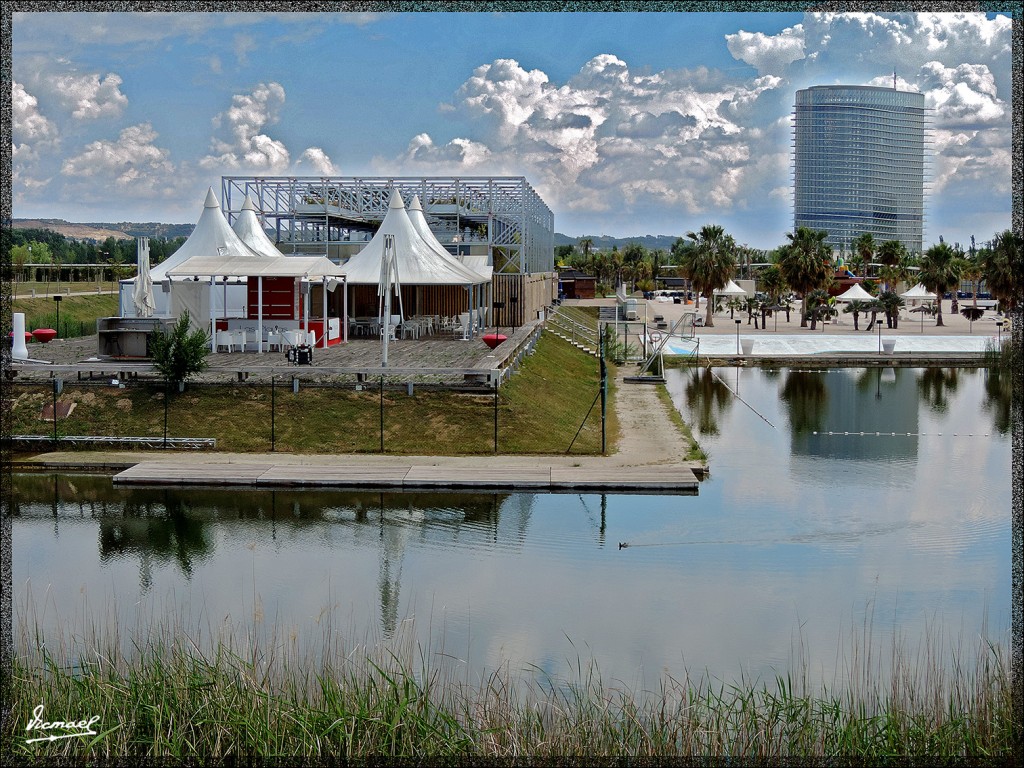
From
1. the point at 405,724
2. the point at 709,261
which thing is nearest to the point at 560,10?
the point at 405,724

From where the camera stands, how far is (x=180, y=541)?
18188 millimetres

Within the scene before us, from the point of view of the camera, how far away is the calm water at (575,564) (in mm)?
13508

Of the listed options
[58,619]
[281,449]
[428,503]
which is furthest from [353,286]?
[58,619]

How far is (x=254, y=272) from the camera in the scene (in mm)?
32094

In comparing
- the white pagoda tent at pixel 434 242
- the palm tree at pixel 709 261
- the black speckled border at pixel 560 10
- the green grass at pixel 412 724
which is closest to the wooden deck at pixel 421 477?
the green grass at pixel 412 724

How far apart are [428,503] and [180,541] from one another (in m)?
4.36

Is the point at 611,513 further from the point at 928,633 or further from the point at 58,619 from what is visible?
the point at 58,619

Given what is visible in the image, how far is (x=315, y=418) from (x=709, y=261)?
48754 millimetres

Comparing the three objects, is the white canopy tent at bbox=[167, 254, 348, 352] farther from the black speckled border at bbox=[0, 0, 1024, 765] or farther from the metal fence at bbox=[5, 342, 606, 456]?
the black speckled border at bbox=[0, 0, 1024, 765]

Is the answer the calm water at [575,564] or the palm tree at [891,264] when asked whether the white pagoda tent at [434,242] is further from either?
the palm tree at [891,264]

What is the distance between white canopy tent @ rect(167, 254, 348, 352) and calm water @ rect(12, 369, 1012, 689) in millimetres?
10553

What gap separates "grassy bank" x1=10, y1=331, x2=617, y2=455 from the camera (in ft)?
80.7

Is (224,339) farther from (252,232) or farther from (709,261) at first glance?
(709,261)

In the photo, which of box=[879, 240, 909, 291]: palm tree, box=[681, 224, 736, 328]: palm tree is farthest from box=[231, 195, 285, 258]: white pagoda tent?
box=[879, 240, 909, 291]: palm tree
